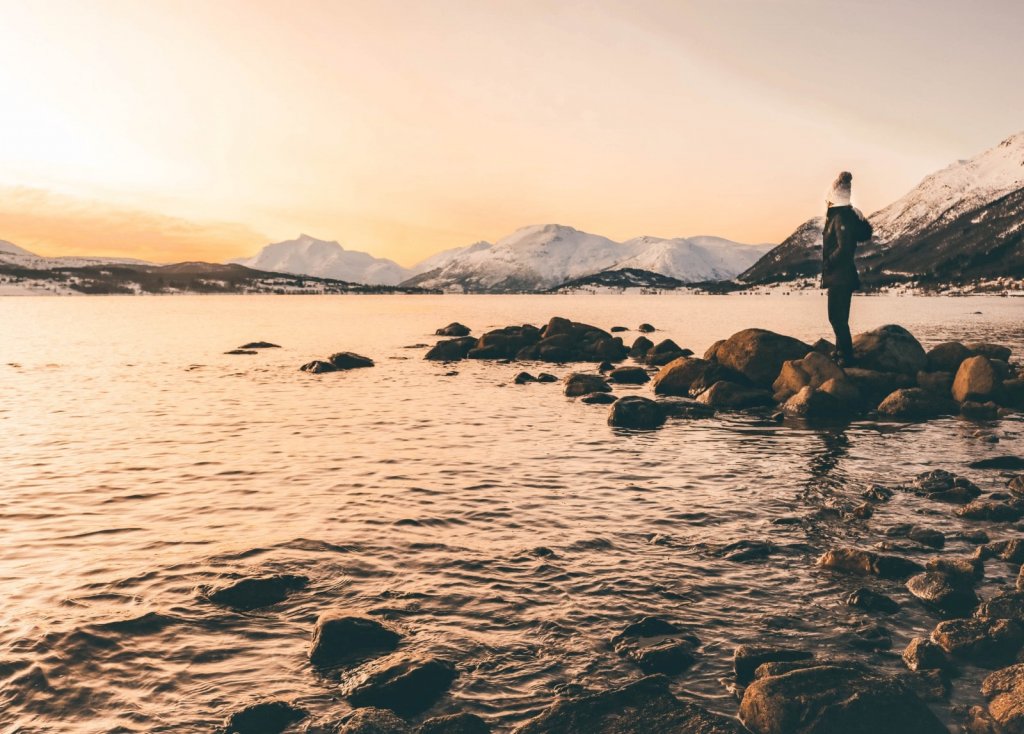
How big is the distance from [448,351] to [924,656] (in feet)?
130

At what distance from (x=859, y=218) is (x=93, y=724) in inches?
998

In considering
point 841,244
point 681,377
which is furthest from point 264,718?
point 681,377

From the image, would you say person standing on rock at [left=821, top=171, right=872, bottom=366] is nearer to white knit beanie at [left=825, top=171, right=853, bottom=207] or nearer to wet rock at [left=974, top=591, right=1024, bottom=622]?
white knit beanie at [left=825, top=171, right=853, bottom=207]

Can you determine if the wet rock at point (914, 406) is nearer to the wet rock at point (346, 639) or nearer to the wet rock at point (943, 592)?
the wet rock at point (943, 592)

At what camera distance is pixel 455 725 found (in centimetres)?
623

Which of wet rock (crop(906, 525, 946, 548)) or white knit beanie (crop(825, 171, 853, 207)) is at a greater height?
white knit beanie (crop(825, 171, 853, 207))

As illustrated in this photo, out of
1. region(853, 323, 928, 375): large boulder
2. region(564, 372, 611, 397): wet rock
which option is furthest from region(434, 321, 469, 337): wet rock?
region(853, 323, 928, 375): large boulder

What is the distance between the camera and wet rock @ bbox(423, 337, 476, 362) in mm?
45469

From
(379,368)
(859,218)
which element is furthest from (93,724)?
(379,368)

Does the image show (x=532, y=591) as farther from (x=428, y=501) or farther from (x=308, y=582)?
(x=428, y=501)

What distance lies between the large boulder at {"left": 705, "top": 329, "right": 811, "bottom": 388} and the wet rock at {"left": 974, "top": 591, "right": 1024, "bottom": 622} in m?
19.5

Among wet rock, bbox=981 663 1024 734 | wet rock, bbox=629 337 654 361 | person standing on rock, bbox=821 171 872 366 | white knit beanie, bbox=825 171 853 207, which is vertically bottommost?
wet rock, bbox=981 663 1024 734

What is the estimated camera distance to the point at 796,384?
25.2 meters

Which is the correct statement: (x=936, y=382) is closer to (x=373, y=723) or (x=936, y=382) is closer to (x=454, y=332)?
(x=373, y=723)
